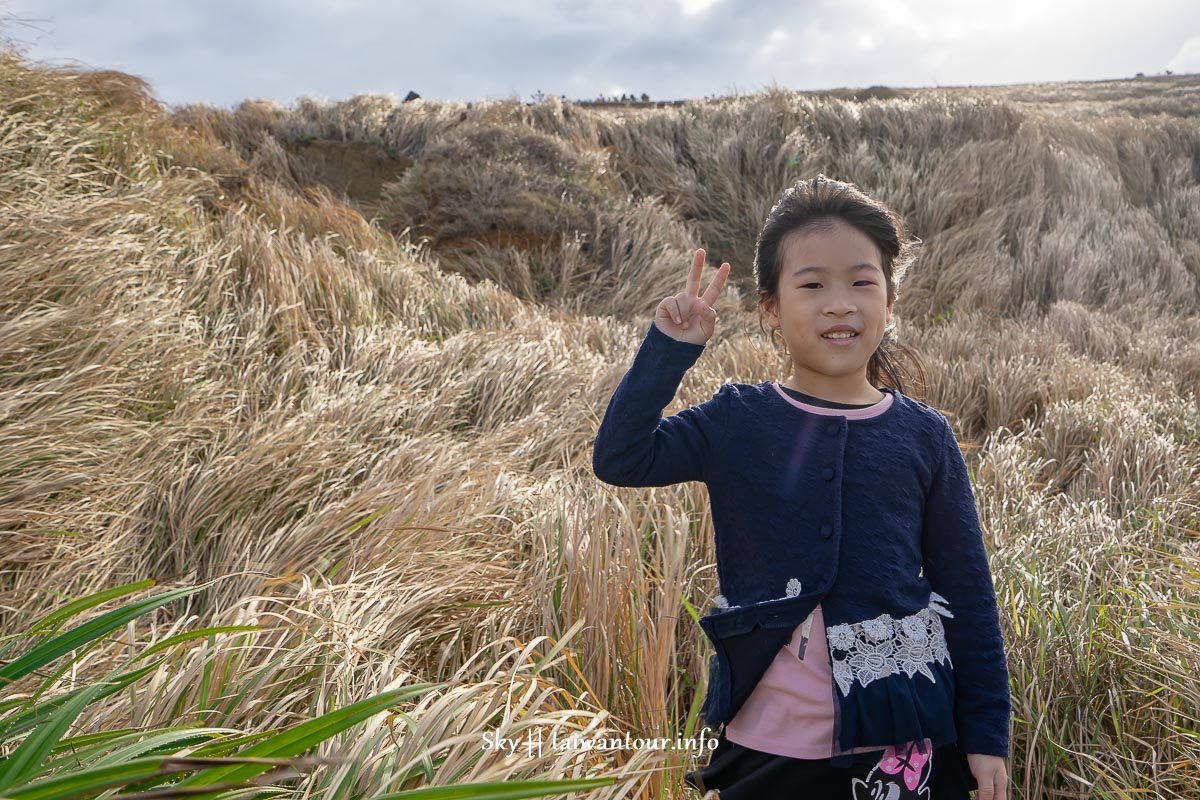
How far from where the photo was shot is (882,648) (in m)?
1.43

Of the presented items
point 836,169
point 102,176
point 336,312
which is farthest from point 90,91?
point 836,169

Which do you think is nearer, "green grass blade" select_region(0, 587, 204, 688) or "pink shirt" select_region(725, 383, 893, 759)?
"green grass blade" select_region(0, 587, 204, 688)

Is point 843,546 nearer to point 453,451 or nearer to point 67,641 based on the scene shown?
point 67,641

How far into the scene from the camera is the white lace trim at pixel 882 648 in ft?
4.61

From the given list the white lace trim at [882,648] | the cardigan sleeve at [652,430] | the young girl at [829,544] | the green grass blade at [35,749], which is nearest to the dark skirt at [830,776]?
the young girl at [829,544]

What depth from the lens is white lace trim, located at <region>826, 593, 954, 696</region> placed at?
1406 mm

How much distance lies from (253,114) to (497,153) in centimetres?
337

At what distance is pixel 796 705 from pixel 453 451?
2112mm

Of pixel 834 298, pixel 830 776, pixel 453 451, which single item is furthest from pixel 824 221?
pixel 453 451

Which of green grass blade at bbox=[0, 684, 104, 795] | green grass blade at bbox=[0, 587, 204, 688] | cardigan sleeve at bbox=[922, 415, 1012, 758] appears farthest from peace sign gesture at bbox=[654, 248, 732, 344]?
green grass blade at bbox=[0, 684, 104, 795]

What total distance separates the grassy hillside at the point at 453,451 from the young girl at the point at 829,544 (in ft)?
0.99

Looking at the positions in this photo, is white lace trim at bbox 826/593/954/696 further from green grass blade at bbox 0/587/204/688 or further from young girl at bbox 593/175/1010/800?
green grass blade at bbox 0/587/204/688

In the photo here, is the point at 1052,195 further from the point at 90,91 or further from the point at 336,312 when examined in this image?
the point at 90,91

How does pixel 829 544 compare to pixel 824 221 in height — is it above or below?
below
